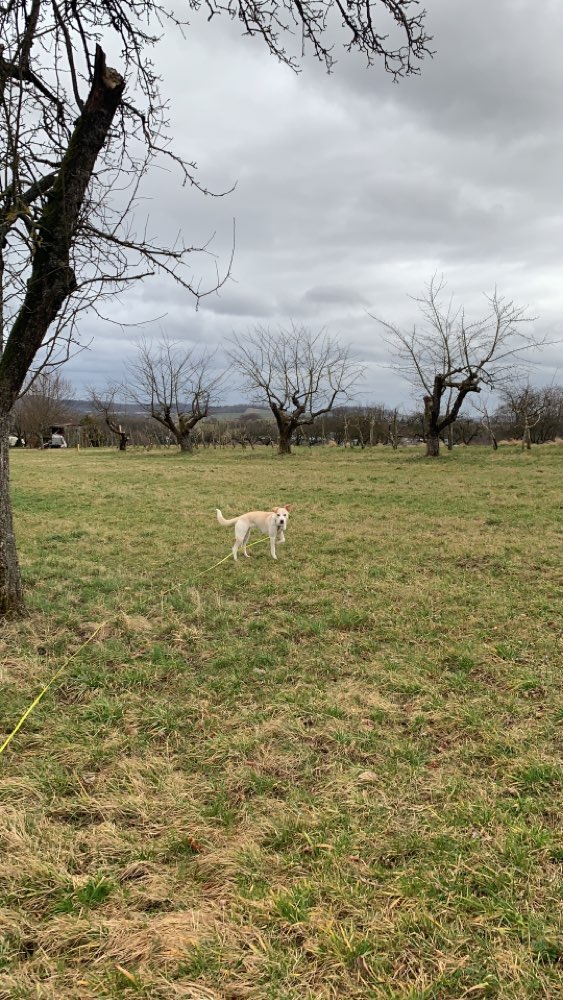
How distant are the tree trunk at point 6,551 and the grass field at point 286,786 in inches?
8.0

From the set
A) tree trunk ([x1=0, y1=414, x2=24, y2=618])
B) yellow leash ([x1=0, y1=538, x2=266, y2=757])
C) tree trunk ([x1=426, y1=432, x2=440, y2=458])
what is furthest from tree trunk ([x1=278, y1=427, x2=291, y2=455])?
tree trunk ([x1=0, y1=414, x2=24, y2=618])

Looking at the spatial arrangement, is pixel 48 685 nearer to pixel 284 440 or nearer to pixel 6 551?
pixel 6 551

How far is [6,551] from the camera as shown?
4199 mm

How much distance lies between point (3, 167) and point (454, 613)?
474cm

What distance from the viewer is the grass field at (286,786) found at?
1589 mm

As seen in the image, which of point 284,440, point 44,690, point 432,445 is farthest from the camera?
point 284,440

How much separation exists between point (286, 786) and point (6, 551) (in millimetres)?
3126

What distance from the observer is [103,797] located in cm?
233

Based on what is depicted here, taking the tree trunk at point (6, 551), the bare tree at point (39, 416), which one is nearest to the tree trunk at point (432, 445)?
the tree trunk at point (6, 551)

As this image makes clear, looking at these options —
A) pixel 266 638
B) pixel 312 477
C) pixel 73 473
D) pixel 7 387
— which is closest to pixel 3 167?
pixel 7 387

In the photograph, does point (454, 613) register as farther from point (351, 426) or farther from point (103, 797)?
point (351, 426)

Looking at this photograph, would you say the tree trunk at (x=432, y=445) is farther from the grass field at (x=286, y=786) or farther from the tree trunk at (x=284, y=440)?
the grass field at (x=286, y=786)

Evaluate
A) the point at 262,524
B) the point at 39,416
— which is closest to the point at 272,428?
the point at 39,416

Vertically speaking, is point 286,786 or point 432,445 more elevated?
point 432,445
